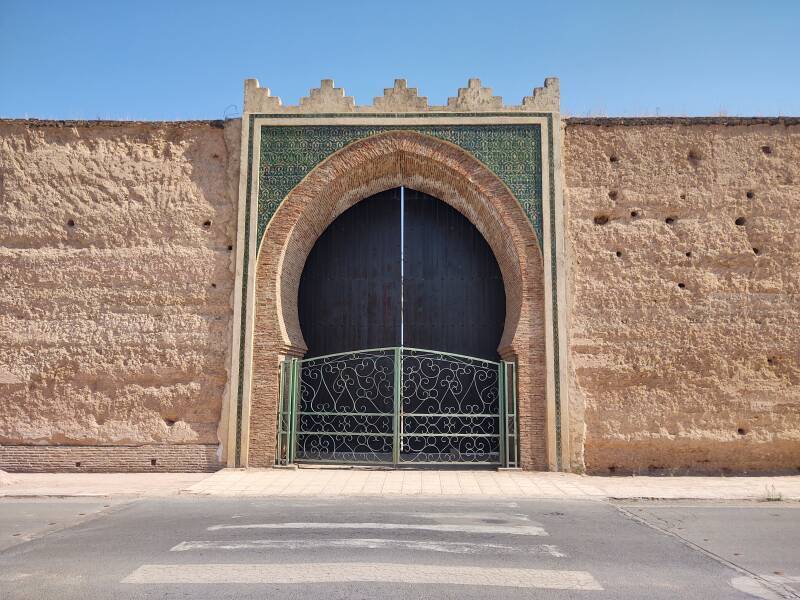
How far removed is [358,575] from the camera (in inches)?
152

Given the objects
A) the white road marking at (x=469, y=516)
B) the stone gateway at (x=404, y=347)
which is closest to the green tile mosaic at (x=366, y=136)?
the stone gateway at (x=404, y=347)

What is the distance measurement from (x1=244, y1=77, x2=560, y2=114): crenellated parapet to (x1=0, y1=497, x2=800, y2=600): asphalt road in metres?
5.23

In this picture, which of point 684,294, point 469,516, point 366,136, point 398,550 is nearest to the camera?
point 398,550

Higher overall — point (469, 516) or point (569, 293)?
point (569, 293)

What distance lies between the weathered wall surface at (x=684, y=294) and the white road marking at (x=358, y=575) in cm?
477

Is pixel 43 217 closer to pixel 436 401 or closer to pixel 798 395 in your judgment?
pixel 436 401

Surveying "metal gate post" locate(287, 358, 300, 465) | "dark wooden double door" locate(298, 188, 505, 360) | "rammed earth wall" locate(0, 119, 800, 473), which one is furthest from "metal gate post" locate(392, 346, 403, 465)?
"rammed earth wall" locate(0, 119, 800, 473)

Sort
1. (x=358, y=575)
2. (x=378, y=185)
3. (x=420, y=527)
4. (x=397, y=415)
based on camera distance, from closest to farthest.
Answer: (x=358, y=575)
(x=420, y=527)
(x=397, y=415)
(x=378, y=185)

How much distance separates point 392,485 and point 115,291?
4513 mm

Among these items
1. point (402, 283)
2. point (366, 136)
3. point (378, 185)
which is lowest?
point (402, 283)

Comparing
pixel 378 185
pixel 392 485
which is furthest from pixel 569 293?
pixel 392 485

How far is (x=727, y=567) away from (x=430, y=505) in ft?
9.01

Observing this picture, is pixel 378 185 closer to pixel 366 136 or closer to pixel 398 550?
pixel 366 136

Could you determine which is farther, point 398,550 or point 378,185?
point 378,185
